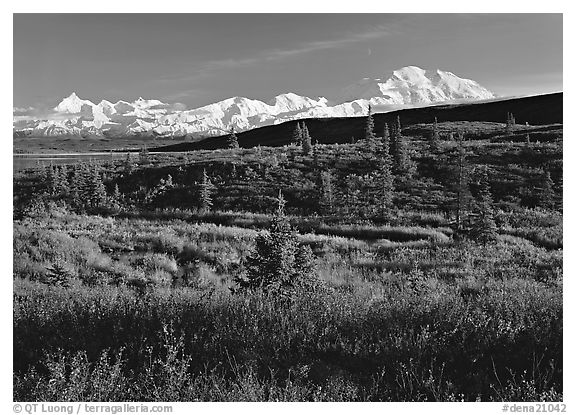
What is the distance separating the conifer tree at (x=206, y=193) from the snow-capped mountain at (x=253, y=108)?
7.49 feet

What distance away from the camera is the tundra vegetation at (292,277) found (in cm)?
339

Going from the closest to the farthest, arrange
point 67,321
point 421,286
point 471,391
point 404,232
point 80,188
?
point 471,391 → point 67,321 → point 421,286 → point 404,232 → point 80,188

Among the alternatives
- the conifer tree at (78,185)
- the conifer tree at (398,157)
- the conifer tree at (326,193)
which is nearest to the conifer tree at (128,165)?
the conifer tree at (78,185)

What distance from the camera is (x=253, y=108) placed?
6.73 metres

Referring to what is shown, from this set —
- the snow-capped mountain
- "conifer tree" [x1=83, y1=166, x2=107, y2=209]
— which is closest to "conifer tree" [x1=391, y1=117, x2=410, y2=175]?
the snow-capped mountain

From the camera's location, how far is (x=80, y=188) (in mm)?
11844

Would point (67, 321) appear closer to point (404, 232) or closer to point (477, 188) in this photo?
point (404, 232)

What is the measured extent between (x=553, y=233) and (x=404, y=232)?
297 centimetres

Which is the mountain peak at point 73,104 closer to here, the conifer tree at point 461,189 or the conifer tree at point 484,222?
the conifer tree at point 461,189

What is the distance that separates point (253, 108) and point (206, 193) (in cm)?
330

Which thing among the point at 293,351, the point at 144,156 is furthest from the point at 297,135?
the point at 293,351

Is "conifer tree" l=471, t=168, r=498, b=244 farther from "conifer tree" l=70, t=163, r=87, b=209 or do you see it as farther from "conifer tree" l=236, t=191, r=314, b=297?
"conifer tree" l=70, t=163, r=87, b=209
